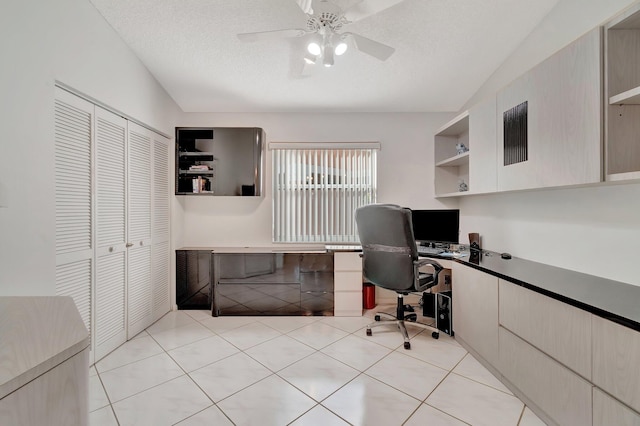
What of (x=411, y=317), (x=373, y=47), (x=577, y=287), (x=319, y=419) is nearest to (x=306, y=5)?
(x=373, y=47)

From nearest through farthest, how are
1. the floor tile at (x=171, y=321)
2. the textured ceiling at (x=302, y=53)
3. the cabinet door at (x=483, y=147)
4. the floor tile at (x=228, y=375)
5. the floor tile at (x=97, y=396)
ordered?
1. the floor tile at (x=97, y=396)
2. the floor tile at (x=228, y=375)
3. the textured ceiling at (x=302, y=53)
4. the cabinet door at (x=483, y=147)
5. the floor tile at (x=171, y=321)

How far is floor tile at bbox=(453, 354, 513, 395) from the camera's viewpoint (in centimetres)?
189

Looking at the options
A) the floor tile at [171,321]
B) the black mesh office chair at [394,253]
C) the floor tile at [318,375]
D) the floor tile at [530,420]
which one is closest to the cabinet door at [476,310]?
the black mesh office chair at [394,253]

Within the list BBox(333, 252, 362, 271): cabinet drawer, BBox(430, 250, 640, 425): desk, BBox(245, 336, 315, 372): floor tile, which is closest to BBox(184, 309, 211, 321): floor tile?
BBox(245, 336, 315, 372): floor tile

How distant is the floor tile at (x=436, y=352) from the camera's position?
2.17 meters

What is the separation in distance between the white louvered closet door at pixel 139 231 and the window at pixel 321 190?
1.47 meters

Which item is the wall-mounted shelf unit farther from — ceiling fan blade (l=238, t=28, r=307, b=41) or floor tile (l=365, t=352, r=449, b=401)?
ceiling fan blade (l=238, t=28, r=307, b=41)

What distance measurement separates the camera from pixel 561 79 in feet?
5.38

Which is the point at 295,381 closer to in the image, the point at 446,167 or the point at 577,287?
the point at 577,287

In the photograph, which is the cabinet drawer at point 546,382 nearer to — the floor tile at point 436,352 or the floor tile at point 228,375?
the floor tile at point 436,352

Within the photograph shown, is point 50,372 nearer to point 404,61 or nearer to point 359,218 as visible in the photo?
point 359,218

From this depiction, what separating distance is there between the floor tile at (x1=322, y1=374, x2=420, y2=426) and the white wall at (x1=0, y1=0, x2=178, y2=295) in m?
2.04

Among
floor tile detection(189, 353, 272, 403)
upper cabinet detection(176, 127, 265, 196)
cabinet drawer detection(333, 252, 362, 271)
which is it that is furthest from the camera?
upper cabinet detection(176, 127, 265, 196)

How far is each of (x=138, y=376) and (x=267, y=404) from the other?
3.50 ft
